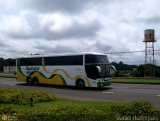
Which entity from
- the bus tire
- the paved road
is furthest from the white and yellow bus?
the paved road

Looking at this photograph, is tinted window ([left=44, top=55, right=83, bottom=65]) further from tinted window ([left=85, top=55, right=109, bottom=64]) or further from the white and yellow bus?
tinted window ([left=85, top=55, right=109, bottom=64])

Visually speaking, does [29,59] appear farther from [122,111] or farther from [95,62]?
[122,111]

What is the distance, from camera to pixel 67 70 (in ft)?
102

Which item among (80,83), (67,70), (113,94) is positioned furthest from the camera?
(67,70)

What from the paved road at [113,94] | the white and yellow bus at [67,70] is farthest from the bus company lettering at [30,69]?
the paved road at [113,94]

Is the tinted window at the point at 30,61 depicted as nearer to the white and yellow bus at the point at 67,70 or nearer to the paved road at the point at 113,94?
the white and yellow bus at the point at 67,70

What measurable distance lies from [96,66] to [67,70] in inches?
150

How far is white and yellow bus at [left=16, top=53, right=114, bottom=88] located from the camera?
28.4 m

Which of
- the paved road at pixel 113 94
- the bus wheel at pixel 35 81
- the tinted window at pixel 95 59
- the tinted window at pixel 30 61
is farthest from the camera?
the bus wheel at pixel 35 81

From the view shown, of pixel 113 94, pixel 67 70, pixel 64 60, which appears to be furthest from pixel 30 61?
pixel 113 94

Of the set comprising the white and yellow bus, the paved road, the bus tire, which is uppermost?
the white and yellow bus

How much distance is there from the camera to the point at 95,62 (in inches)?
1115

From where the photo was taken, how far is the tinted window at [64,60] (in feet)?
96.9

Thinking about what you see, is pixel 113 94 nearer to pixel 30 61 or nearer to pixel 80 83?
pixel 80 83
